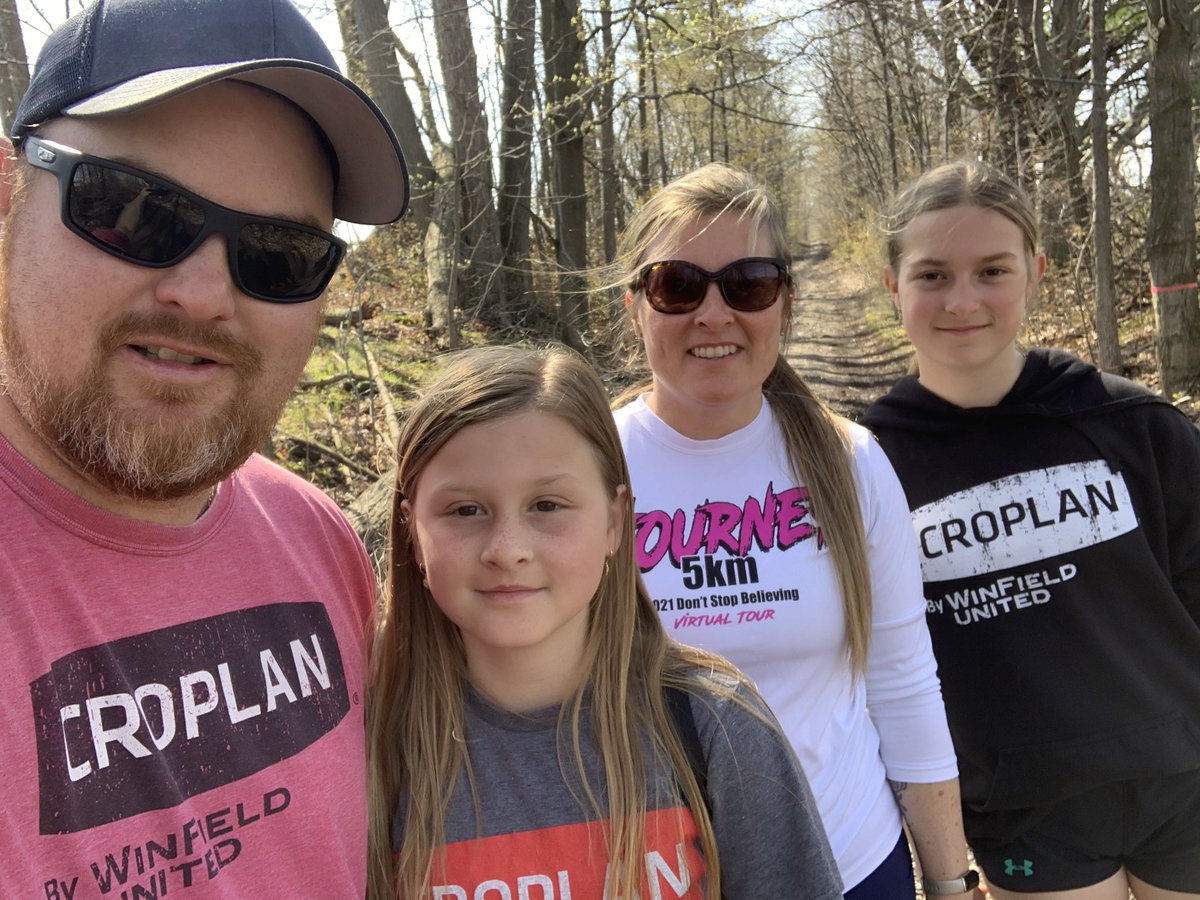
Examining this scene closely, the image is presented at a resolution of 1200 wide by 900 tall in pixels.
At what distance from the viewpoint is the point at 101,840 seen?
109 centimetres

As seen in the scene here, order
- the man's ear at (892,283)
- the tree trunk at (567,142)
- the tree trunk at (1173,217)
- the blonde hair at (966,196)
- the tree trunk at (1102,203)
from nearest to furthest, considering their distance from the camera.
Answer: the blonde hair at (966,196) → the man's ear at (892,283) → the tree trunk at (1102,203) → the tree trunk at (1173,217) → the tree trunk at (567,142)

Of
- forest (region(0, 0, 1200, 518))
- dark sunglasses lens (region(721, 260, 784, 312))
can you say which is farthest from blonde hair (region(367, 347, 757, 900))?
forest (region(0, 0, 1200, 518))

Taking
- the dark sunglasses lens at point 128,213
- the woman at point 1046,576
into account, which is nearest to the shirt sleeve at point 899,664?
the woman at point 1046,576

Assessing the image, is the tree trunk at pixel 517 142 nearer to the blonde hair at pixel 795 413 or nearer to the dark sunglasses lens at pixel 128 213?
the blonde hair at pixel 795 413

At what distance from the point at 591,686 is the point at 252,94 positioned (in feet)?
4.15

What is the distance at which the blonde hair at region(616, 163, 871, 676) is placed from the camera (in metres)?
1.97

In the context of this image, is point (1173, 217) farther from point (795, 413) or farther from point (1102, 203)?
point (795, 413)

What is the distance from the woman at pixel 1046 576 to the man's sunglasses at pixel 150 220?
1890 mm

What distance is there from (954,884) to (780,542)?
3.29 feet

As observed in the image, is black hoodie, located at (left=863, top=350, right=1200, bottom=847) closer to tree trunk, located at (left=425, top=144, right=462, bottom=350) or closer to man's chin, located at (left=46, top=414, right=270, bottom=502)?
man's chin, located at (left=46, top=414, right=270, bottom=502)

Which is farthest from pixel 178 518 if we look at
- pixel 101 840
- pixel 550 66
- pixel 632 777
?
pixel 550 66

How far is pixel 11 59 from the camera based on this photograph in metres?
5.11

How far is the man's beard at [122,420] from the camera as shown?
1222 millimetres

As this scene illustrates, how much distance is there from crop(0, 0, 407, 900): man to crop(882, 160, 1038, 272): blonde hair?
1758mm
